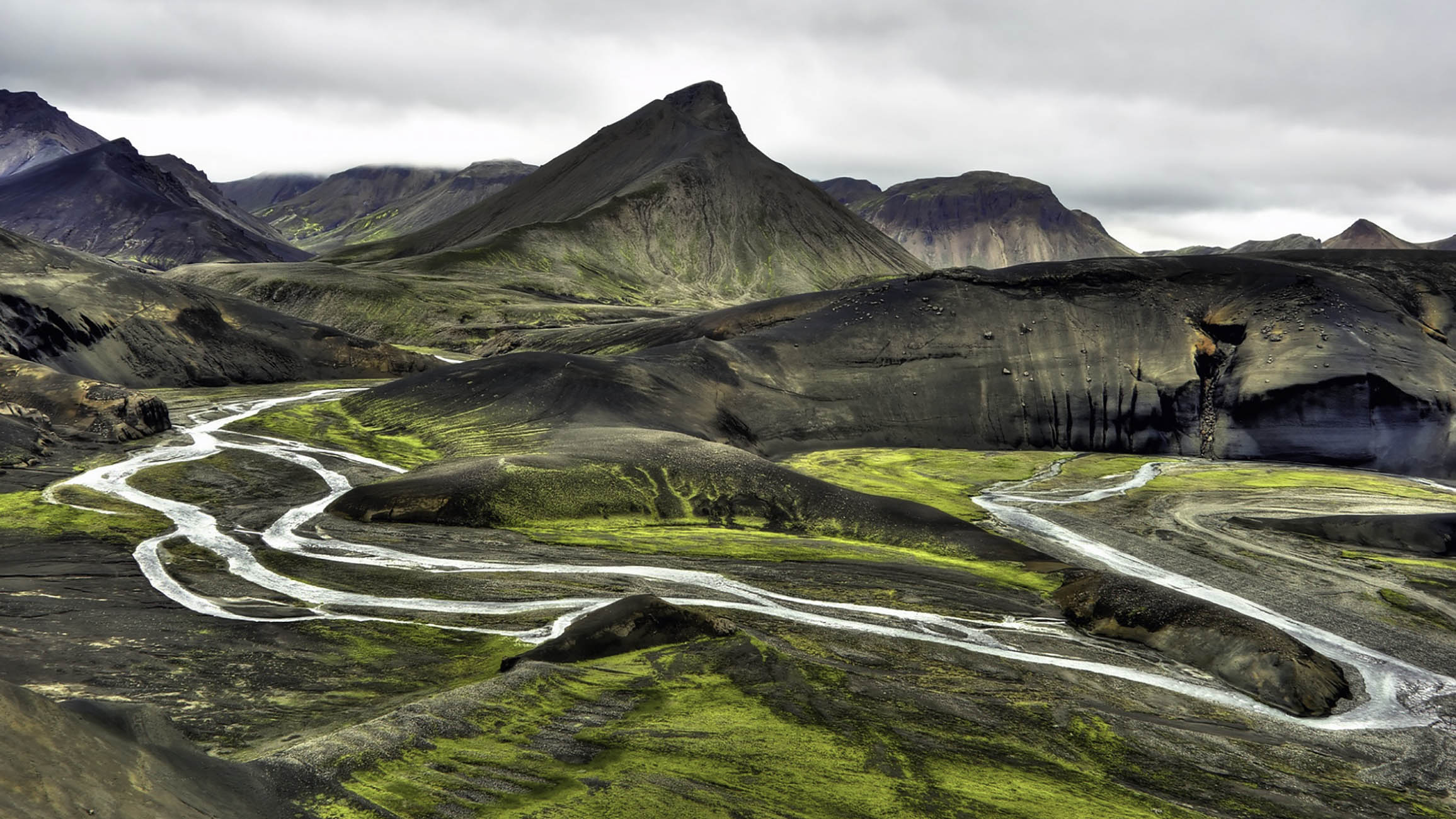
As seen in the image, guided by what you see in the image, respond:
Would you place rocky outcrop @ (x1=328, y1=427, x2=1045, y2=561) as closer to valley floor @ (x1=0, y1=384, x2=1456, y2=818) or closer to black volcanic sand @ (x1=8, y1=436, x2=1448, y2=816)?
valley floor @ (x1=0, y1=384, x2=1456, y2=818)

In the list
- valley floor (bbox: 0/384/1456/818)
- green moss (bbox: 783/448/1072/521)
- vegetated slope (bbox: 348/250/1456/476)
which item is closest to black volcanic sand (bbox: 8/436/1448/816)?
valley floor (bbox: 0/384/1456/818)

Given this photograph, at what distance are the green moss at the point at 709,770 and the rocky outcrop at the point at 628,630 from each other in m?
2.68

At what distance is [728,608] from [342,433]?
173 ft

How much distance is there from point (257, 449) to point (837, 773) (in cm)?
6010

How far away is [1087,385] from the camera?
110938mm

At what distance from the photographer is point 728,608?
40875 mm

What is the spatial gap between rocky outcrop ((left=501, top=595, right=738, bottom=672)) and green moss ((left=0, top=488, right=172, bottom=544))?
25.6 m

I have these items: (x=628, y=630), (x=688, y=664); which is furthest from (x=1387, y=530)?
(x=628, y=630)

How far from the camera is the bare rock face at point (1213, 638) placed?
36.3 metres

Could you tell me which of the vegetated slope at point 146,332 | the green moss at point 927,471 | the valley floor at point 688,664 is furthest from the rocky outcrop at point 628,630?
the vegetated slope at point 146,332

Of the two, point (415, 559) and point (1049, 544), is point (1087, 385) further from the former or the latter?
point (415, 559)

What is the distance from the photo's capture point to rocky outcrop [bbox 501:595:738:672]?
3178cm

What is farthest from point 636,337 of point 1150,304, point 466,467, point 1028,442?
point 466,467

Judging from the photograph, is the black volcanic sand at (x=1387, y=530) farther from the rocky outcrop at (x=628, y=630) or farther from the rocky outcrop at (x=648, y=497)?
the rocky outcrop at (x=628, y=630)
